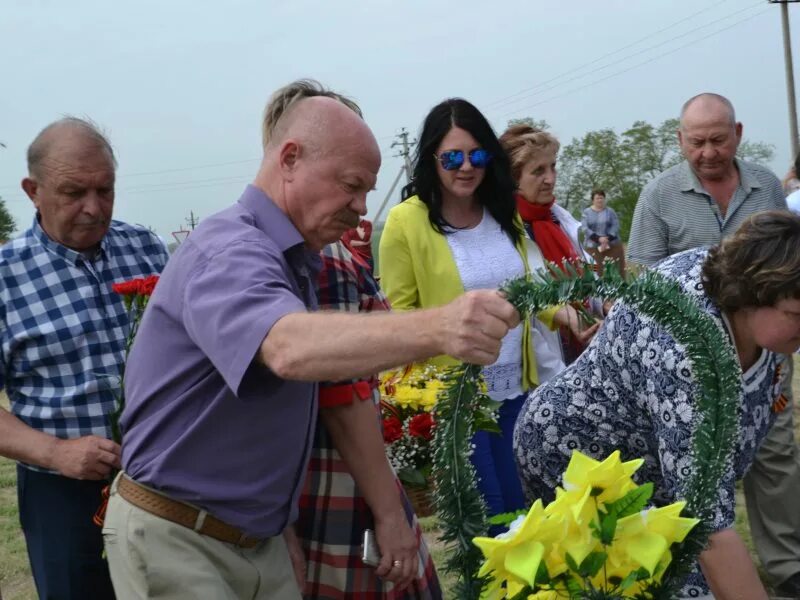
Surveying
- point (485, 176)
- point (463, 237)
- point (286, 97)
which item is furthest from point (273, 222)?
point (485, 176)

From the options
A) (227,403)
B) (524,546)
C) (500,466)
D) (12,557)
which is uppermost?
(227,403)

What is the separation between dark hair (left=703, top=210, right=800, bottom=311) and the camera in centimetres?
223

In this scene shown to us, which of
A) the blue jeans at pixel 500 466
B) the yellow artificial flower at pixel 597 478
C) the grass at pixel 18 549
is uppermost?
the yellow artificial flower at pixel 597 478

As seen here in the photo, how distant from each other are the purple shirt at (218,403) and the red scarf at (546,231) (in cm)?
203

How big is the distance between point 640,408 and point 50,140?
1.79 metres

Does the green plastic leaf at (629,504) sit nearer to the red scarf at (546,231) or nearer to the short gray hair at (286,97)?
the short gray hair at (286,97)

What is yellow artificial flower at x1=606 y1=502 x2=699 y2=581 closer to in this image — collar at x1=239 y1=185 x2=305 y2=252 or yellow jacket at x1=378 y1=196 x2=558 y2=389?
collar at x1=239 y1=185 x2=305 y2=252

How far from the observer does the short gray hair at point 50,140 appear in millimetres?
2812

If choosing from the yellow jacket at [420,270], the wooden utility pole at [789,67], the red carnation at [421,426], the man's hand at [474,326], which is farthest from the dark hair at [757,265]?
the wooden utility pole at [789,67]

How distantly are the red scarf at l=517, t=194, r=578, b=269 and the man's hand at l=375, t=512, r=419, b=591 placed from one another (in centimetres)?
175

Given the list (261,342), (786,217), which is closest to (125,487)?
(261,342)

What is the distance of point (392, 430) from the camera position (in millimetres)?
2873

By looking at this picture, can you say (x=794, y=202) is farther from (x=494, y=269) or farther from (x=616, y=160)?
(x=616, y=160)

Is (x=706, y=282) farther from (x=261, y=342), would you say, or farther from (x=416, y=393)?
(x=261, y=342)
